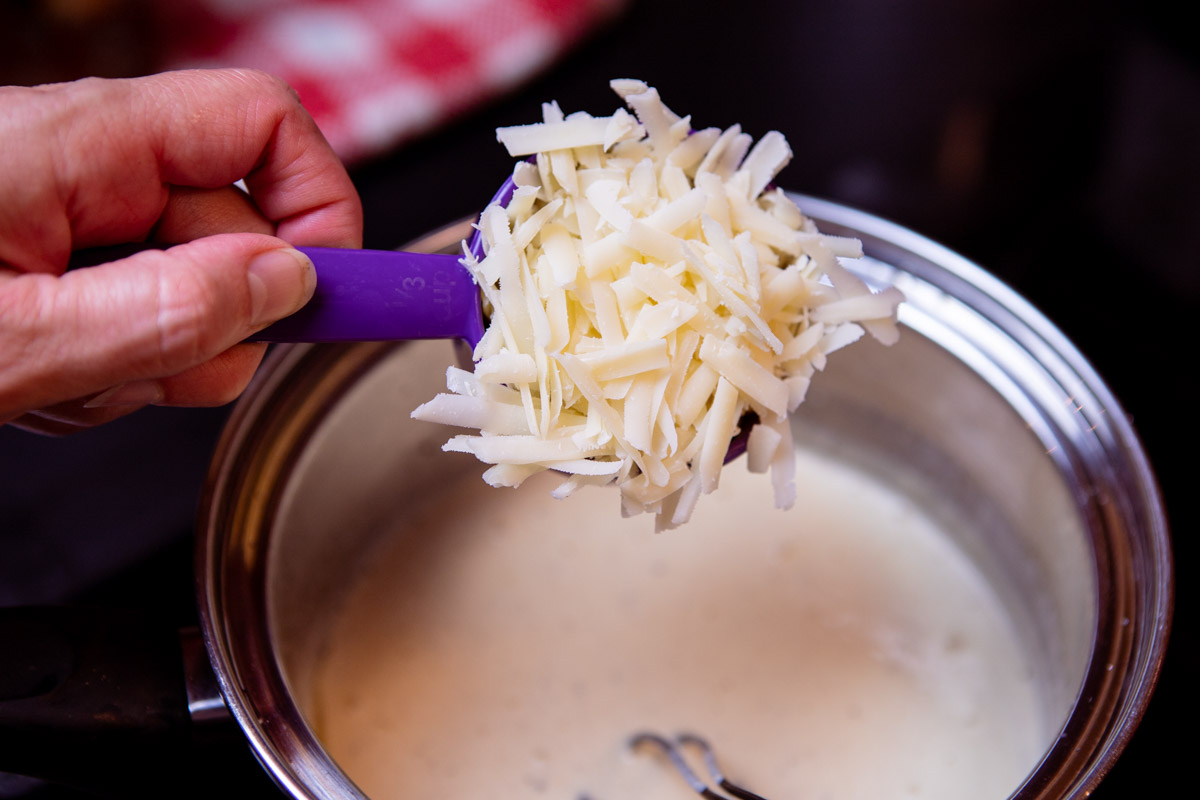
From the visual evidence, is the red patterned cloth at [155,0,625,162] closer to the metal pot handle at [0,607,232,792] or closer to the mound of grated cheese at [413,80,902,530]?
the mound of grated cheese at [413,80,902,530]

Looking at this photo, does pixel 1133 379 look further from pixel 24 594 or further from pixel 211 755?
pixel 24 594

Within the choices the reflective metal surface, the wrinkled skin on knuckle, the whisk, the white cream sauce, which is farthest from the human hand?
the whisk

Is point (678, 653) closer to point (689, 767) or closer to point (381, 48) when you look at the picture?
point (689, 767)

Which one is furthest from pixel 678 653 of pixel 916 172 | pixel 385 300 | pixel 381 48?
pixel 381 48

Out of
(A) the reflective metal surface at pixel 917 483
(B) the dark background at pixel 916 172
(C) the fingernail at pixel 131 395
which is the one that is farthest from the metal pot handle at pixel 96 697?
(B) the dark background at pixel 916 172

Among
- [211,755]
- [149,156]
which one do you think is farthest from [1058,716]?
[149,156]
